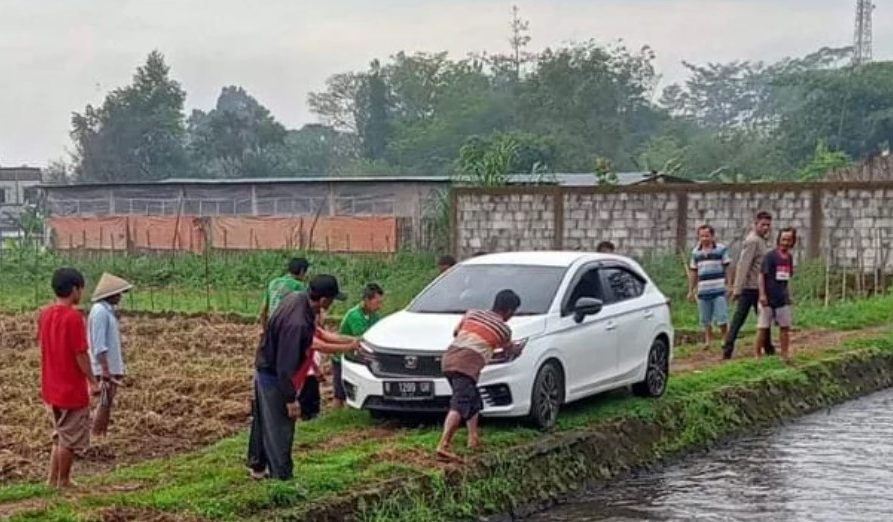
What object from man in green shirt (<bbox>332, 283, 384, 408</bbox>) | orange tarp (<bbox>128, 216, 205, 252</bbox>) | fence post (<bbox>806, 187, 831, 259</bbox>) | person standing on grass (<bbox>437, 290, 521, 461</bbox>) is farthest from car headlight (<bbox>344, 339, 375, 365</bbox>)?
orange tarp (<bbox>128, 216, 205, 252</bbox>)

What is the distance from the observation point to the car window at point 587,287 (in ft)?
41.3

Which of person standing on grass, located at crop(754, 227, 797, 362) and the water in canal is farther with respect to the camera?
person standing on grass, located at crop(754, 227, 797, 362)

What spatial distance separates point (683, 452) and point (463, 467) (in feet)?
11.9

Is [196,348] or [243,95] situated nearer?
[196,348]

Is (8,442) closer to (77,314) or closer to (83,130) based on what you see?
(77,314)

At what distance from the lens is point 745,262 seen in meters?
16.9

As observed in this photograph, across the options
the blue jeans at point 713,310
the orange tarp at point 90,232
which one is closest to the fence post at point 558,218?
the blue jeans at point 713,310

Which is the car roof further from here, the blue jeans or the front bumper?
the blue jeans

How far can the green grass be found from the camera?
8.71 meters

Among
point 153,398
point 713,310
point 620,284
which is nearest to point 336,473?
point 620,284

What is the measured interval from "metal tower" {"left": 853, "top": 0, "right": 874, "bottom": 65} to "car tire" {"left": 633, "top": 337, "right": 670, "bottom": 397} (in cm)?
7510

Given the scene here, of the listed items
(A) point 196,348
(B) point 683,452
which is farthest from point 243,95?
(B) point 683,452

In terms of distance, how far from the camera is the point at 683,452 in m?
13.1

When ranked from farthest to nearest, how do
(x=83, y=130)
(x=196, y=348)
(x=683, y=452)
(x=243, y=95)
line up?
(x=243, y=95), (x=83, y=130), (x=196, y=348), (x=683, y=452)
